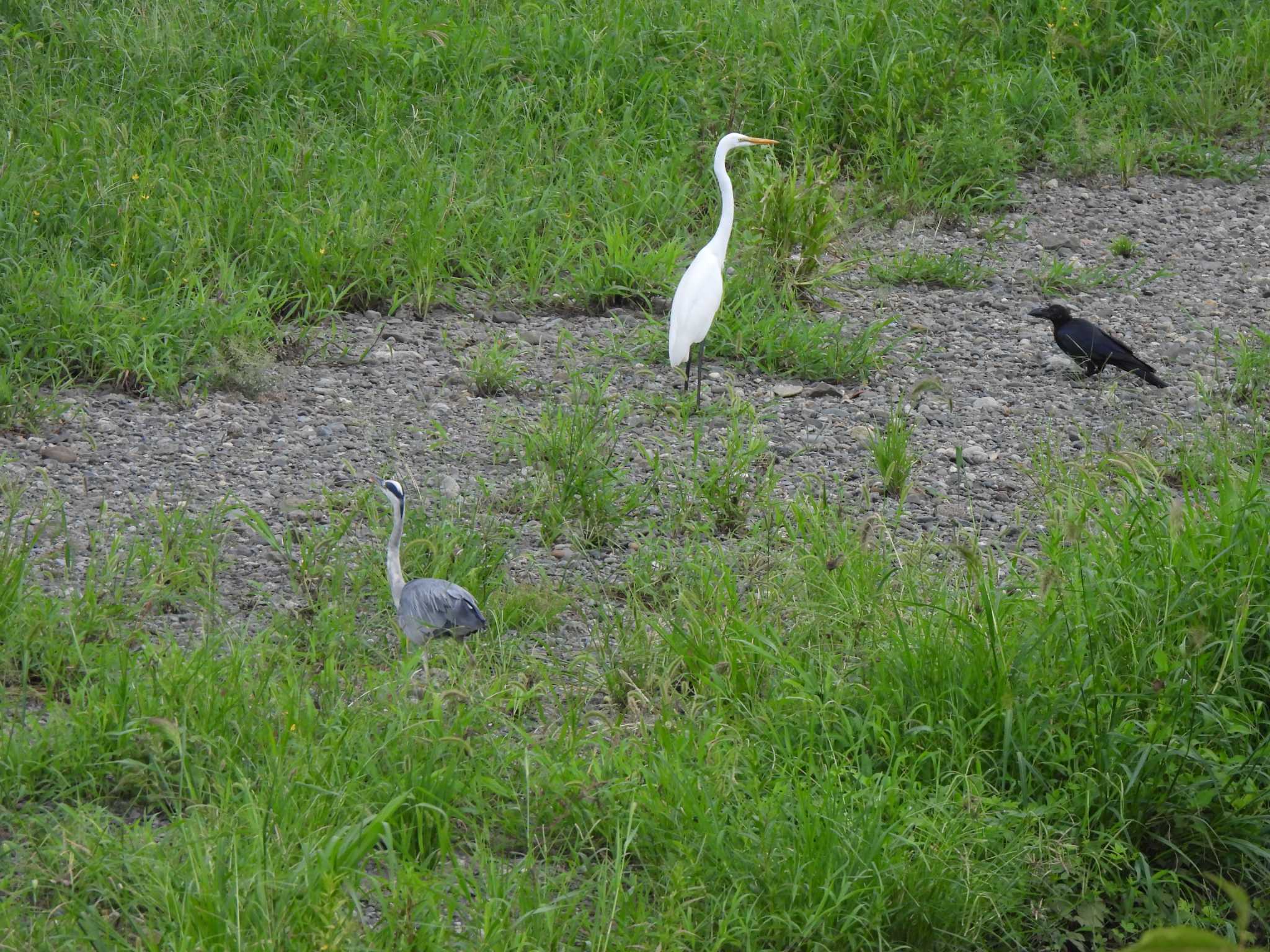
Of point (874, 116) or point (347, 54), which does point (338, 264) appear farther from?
point (874, 116)

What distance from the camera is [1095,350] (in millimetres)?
5297

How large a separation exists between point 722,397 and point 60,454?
95.7 inches

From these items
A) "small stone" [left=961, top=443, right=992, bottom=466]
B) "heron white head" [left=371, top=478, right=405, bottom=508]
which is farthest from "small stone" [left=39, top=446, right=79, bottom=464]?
"small stone" [left=961, top=443, right=992, bottom=466]

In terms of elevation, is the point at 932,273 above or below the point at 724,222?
below

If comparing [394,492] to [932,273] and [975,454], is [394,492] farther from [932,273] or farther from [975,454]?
[932,273]

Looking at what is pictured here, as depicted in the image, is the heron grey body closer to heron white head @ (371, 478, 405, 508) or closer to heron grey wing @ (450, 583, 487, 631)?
heron grey wing @ (450, 583, 487, 631)

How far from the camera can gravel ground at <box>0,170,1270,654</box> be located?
4535 millimetres

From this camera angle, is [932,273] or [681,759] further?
[932,273]

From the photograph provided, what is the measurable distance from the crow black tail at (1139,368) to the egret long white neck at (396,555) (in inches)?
119

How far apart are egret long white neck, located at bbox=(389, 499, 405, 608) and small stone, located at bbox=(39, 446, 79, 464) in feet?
5.30

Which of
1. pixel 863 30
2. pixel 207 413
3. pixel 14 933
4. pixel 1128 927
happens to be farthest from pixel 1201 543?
pixel 863 30

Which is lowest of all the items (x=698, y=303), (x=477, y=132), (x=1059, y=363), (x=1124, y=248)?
(x=1059, y=363)

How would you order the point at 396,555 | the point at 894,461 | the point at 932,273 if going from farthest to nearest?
the point at 932,273, the point at 894,461, the point at 396,555

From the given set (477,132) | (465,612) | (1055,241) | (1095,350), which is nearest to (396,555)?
(465,612)
